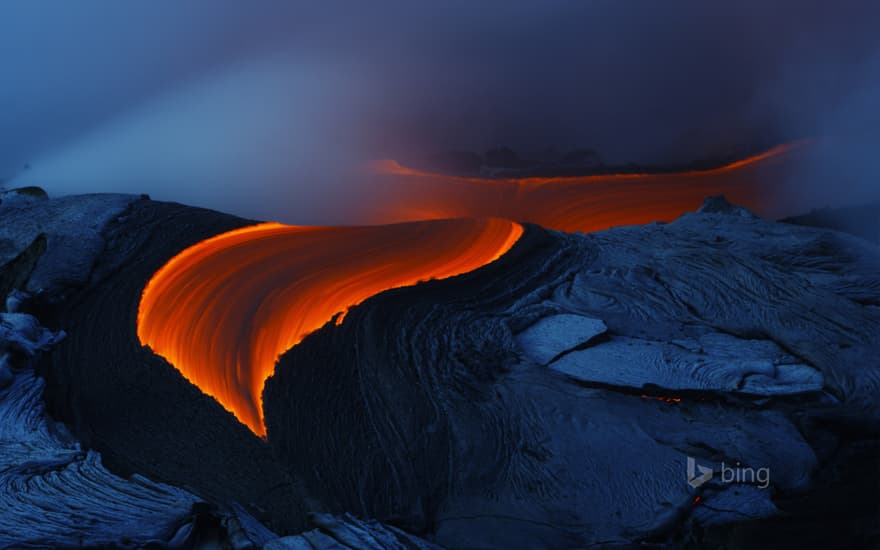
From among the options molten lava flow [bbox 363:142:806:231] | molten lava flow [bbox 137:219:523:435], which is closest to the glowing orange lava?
molten lava flow [bbox 137:219:523:435]

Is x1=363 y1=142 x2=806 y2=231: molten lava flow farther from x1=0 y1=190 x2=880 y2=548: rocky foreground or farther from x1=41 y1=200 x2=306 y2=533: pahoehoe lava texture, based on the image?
x1=41 y1=200 x2=306 y2=533: pahoehoe lava texture

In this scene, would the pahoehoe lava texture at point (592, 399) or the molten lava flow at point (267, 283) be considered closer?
the pahoehoe lava texture at point (592, 399)

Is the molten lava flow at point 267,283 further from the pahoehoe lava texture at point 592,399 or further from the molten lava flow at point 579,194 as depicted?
the molten lava flow at point 579,194

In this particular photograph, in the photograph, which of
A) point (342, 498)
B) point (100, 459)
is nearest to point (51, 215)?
point (100, 459)

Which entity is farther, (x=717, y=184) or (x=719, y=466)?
(x=717, y=184)

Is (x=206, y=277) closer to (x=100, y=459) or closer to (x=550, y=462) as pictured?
(x=100, y=459)

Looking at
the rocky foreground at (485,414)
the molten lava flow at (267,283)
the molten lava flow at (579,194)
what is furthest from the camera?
the molten lava flow at (579,194)

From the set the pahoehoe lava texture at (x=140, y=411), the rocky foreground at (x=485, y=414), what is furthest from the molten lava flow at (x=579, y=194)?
the pahoehoe lava texture at (x=140, y=411)
